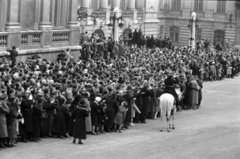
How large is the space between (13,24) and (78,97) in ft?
44.4

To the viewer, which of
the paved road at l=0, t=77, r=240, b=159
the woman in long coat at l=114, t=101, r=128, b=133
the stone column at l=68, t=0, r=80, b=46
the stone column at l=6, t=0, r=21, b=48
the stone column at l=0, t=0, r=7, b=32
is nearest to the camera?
the paved road at l=0, t=77, r=240, b=159

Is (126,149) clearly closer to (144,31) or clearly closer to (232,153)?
(232,153)

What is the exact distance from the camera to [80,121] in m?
25.8

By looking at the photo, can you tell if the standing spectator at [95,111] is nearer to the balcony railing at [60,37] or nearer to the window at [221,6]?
the balcony railing at [60,37]

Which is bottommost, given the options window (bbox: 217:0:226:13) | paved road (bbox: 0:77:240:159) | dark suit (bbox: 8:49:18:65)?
paved road (bbox: 0:77:240:159)

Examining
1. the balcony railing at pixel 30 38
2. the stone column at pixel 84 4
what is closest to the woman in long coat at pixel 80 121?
the balcony railing at pixel 30 38

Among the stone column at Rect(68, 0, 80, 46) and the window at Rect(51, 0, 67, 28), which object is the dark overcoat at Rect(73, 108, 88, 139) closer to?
the window at Rect(51, 0, 67, 28)

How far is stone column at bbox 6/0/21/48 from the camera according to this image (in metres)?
39.3

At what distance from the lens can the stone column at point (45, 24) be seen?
4219cm

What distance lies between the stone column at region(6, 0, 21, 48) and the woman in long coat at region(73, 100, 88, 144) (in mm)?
14279

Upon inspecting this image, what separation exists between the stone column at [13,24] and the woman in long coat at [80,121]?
14.3 metres

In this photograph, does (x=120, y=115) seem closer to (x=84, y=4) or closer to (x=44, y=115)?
(x=44, y=115)

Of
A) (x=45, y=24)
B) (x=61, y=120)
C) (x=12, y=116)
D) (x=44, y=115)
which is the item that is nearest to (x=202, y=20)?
(x=45, y=24)

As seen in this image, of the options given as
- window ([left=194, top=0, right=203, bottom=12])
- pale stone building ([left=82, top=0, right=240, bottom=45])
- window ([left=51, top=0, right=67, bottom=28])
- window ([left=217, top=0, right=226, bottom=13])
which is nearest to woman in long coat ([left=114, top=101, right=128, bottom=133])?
window ([left=51, top=0, right=67, bottom=28])
